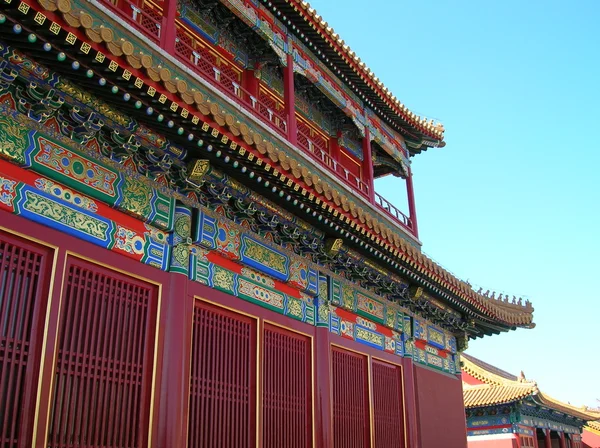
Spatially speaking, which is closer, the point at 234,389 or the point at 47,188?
the point at 47,188

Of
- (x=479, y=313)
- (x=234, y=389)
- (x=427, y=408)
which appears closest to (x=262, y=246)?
(x=234, y=389)

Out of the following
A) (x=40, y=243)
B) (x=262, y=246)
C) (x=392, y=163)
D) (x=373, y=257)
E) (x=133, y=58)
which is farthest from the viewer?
(x=392, y=163)

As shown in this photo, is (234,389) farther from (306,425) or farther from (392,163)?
(392,163)

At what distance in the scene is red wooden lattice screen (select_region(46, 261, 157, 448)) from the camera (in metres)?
5.58

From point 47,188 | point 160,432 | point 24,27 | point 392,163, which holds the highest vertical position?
point 392,163

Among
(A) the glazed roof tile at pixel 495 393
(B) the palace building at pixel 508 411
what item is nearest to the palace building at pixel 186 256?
(A) the glazed roof tile at pixel 495 393

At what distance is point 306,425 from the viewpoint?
27.4 ft

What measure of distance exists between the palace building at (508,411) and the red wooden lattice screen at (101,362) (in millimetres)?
19227

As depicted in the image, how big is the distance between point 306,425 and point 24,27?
230 inches

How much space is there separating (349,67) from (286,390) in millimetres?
6682

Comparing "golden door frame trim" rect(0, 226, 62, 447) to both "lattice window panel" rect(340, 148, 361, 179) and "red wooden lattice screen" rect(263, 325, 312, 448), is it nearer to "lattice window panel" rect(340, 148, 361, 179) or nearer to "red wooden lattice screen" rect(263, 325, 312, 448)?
"red wooden lattice screen" rect(263, 325, 312, 448)

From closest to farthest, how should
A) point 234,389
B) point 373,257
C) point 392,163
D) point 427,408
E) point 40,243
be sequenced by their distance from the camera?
point 40,243
point 234,389
point 373,257
point 427,408
point 392,163

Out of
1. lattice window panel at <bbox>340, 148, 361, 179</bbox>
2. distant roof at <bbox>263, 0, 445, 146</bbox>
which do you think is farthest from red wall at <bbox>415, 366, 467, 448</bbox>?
distant roof at <bbox>263, 0, 445, 146</bbox>

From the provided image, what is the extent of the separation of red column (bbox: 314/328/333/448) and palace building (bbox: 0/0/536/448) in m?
0.03
